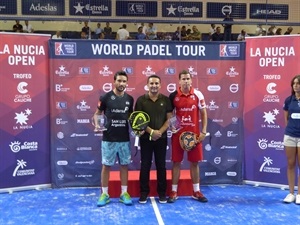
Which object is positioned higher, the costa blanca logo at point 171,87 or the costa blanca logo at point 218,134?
the costa blanca logo at point 171,87

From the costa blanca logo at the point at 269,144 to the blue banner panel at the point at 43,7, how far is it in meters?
7.37

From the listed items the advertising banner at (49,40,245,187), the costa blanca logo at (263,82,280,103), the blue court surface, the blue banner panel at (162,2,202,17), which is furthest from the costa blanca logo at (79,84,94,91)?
the blue banner panel at (162,2,202,17)

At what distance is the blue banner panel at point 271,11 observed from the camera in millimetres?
11287

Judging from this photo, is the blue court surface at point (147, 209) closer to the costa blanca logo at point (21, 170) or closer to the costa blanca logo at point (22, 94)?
the costa blanca logo at point (21, 170)

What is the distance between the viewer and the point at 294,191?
575cm

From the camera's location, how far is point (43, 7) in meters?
11.7

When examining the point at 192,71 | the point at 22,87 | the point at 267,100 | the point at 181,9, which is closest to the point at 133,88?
the point at 192,71

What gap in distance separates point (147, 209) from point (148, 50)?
2.36 m

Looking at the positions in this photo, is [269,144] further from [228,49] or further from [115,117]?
[115,117]

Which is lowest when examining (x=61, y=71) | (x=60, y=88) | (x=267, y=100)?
(x=267, y=100)

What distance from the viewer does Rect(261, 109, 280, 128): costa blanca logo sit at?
6.00m

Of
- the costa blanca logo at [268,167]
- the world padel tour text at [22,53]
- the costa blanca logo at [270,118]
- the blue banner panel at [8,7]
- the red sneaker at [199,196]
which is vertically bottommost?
the red sneaker at [199,196]

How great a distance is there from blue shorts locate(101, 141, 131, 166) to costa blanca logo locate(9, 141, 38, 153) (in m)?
1.25

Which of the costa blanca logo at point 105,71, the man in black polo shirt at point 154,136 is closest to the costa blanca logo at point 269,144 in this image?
the man in black polo shirt at point 154,136
